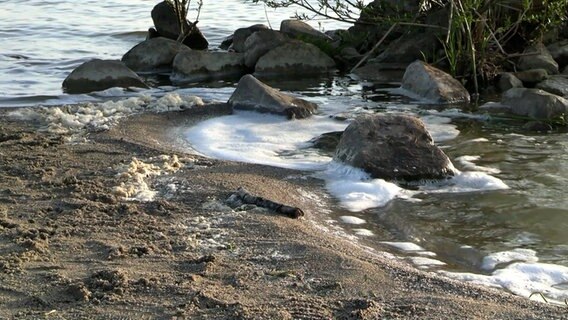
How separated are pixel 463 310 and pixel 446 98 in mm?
5560

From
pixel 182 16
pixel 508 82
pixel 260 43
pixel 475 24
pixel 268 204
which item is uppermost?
pixel 475 24

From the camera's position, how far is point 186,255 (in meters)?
4.78

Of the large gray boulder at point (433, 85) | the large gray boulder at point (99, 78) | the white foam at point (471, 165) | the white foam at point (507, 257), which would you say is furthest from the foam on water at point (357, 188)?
the large gray boulder at point (99, 78)

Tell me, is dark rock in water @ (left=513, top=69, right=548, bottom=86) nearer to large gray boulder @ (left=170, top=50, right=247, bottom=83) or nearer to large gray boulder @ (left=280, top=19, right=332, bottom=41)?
large gray boulder @ (left=280, top=19, right=332, bottom=41)

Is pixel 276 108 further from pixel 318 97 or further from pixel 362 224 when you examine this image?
pixel 362 224

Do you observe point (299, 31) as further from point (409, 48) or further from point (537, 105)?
point (537, 105)

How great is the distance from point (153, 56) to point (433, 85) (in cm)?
390

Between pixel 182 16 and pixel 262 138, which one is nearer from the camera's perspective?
pixel 262 138

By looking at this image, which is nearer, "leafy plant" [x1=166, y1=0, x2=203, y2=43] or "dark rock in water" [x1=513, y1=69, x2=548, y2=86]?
"dark rock in water" [x1=513, y1=69, x2=548, y2=86]

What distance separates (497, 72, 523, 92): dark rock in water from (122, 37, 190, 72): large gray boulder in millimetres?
4152

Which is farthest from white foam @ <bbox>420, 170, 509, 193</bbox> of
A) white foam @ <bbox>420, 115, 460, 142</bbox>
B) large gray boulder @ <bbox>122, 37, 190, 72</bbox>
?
large gray boulder @ <bbox>122, 37, 190, 72</bbox>

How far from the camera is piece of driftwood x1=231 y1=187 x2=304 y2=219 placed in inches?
221

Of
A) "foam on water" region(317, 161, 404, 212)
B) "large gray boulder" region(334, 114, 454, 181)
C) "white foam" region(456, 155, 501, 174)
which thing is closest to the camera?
"foam on water" region(317, 161, 404, 212)

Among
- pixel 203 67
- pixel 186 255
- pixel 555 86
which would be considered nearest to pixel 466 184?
pixel 186 255
